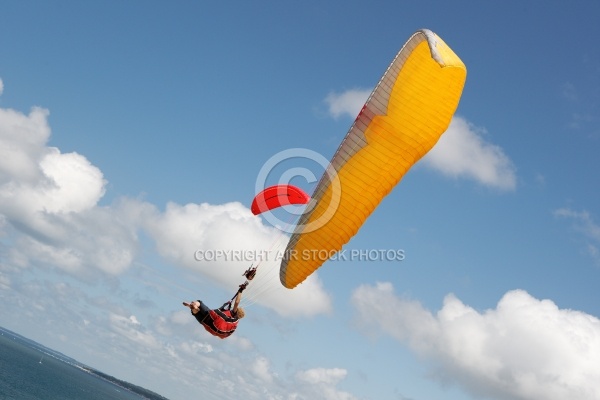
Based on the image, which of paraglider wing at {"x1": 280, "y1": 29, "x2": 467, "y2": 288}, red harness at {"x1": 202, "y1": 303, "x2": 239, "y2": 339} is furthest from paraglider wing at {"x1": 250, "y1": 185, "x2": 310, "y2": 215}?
red harness at {"x1": 202, "y1": 303, "x2": 239, "y2": 339}

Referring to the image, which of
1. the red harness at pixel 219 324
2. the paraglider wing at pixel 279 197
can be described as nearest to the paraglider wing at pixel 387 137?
the paraglider wing at pixel 279 197

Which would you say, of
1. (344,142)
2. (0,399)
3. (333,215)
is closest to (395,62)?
(344,142)

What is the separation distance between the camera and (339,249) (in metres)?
20.2

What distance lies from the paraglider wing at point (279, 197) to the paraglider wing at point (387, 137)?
1.02 meters

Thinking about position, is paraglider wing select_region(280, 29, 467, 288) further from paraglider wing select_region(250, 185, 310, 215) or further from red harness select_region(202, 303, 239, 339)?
red harness select_region(202, 303, 239, 339)

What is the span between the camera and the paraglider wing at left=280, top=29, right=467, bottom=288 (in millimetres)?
18547

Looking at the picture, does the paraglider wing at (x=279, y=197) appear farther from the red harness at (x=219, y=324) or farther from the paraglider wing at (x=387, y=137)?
the red harness at (x=219, y=324)

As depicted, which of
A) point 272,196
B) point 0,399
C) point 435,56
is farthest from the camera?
point 0,399

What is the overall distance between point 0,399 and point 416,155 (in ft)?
422

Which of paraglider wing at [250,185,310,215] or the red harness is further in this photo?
paraglider wing at [250,185,310,215]

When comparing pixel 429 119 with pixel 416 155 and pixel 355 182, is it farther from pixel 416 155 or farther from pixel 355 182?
pixel 355 182

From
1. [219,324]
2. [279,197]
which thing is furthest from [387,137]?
[219,324]

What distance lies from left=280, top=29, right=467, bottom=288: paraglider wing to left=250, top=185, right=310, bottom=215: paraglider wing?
1016 millimetres

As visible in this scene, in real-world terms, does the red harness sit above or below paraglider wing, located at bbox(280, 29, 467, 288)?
below
